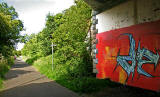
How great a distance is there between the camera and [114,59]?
684 cm

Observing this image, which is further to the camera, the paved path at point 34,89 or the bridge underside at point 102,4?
the bridge underside at point 102,4

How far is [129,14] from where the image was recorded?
20.4 ft

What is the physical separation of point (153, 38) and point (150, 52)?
521mm

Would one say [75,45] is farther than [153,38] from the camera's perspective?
Yes

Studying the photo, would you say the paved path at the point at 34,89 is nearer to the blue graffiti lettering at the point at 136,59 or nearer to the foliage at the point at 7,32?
the blue graffiti lettering at the point at 136,59

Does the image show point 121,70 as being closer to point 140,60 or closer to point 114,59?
point 114,59

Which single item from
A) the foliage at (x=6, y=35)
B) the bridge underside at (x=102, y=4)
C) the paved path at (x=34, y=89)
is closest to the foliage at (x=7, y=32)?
the foliage at (x=6, y=35)

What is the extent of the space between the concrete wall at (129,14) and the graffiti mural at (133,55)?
0.88 ft

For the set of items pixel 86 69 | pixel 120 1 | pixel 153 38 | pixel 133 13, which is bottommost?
pixel 86 69

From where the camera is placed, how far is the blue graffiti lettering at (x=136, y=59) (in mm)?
5129

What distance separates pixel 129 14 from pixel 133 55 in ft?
6.02

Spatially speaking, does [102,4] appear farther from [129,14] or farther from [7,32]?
[7,32]

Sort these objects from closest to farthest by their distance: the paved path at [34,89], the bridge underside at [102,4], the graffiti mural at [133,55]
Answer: the graffiti mural at [133,55]
the paved path at [34,89]
the bridge underside at [102,4]

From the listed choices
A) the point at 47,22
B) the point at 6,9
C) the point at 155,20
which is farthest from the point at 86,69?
the point at 6,9
